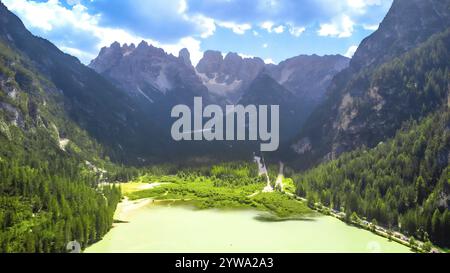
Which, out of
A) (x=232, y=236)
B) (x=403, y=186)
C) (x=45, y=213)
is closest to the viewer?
(x=232, y=236)

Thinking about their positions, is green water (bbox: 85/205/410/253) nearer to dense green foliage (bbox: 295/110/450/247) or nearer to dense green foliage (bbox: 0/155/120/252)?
dense green foliage (bbox: 0/155/120/252)

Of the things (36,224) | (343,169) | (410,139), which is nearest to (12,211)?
(36,224)

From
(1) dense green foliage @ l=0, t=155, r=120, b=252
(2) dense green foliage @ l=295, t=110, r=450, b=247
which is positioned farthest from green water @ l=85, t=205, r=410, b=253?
(2) dense green foliage @ l=295, t=110, r=450, b=247

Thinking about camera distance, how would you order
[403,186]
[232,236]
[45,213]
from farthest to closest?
[403,186] → [45,213] → [232,236]

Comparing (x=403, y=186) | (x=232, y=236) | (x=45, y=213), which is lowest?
(x=232, y=236)

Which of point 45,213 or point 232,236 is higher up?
point 45,213

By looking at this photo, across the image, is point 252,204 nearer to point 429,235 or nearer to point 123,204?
point 123,204

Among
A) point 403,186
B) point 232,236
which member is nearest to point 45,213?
point 232,236

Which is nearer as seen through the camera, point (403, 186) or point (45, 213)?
point (45, 213)

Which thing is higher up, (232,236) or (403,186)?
(403,186)

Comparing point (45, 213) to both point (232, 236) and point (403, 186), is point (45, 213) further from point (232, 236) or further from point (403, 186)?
point (403, 186)
